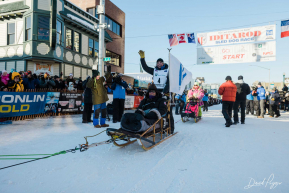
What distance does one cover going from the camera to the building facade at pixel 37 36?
13461 millimetres

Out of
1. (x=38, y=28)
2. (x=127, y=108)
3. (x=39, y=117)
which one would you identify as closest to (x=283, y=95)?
(x=127, y=108)

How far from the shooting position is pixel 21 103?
7.11m

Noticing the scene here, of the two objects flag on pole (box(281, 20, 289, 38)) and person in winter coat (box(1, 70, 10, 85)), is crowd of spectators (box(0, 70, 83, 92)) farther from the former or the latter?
flag on pole (box(281, 20, 289, 38))

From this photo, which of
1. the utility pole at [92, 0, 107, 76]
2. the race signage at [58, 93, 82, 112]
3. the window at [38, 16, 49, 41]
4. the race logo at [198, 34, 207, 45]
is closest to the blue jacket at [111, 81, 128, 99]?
the utility pole at [92, 0, 107, 76]

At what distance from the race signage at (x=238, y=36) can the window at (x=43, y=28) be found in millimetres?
11783

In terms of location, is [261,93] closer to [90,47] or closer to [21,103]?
[21,103]

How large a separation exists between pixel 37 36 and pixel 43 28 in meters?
0.74

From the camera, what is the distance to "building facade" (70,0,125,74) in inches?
801

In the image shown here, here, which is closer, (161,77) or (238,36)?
(161,77)

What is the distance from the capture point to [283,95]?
16.5 metres

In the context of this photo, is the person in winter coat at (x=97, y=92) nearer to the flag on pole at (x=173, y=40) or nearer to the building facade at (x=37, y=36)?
the building facade at (x=37, y=36)

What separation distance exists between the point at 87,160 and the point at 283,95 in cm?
1870

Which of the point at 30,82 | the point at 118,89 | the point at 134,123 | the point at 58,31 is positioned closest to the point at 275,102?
the point at 118,89

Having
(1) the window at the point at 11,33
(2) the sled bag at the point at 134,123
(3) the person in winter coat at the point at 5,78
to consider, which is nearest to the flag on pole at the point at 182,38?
(3) the person in winter coat at the point at 5,78
